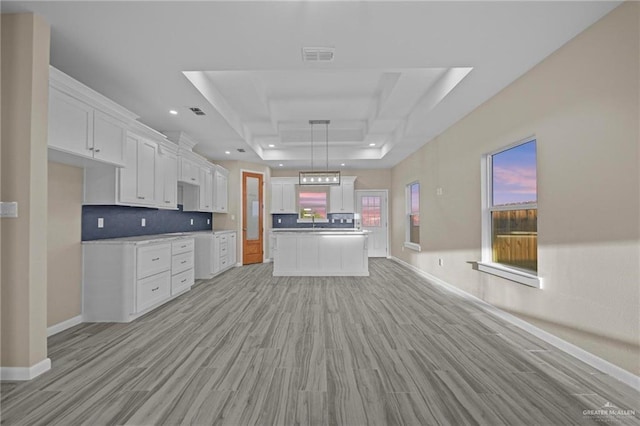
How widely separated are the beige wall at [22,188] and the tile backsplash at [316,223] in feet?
22.5

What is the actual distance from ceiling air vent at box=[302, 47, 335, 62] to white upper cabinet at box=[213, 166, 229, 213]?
4481 millimetres

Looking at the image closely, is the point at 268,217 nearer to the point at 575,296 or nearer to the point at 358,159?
the point at 358,159

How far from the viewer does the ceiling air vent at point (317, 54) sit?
272cm

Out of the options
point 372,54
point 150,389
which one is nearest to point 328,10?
point 372,54

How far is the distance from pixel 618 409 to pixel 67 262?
4897 mm

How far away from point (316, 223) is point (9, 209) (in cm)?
734

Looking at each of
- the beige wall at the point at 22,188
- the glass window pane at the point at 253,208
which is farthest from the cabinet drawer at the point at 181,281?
the glass window pane at the point at 253,208

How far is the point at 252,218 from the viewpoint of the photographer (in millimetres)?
7840

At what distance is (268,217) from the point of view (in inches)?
338

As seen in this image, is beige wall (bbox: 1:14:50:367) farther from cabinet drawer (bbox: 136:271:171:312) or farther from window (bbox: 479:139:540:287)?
window (bbox: 479:139:540:287)

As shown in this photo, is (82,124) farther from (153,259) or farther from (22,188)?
(153,259)

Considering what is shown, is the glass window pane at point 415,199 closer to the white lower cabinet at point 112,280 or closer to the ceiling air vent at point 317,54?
the ceiling air vent at point 317,54

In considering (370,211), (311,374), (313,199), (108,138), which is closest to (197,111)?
(108,138)

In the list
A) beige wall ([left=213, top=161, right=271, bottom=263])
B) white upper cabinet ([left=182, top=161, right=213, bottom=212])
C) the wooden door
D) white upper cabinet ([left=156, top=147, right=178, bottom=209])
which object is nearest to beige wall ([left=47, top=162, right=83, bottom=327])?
white upper cabinet ([left=156, top=147, right=178, bottom=209])
